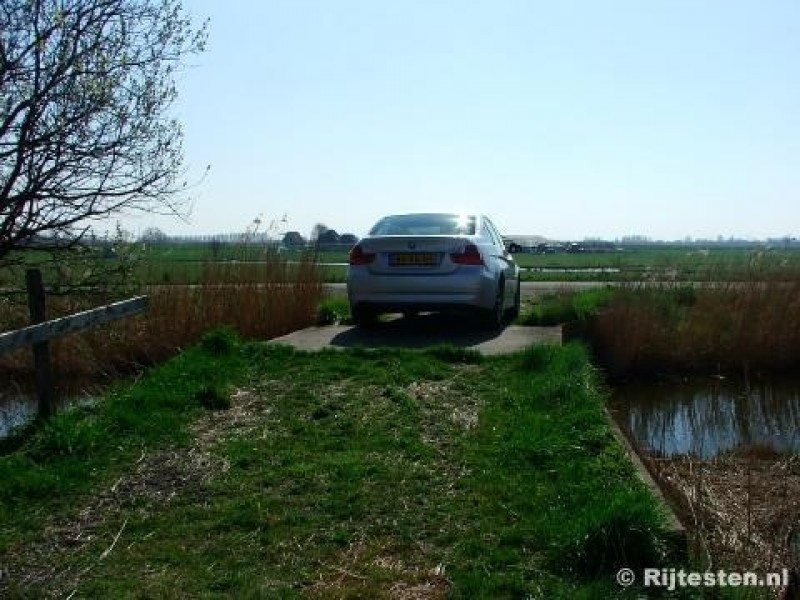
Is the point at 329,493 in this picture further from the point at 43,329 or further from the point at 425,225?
the point at 425,225

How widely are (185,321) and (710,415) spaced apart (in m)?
7.49

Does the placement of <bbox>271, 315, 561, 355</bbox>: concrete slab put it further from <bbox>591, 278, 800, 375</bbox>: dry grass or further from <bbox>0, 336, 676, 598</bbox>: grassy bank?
<bbox>591, 278, 800, 375</bbox>: dry grass

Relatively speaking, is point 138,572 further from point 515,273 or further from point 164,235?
point 515,273

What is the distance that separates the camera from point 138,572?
3.74 meters

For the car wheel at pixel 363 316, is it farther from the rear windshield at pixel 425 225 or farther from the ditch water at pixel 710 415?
the ditch water at pixel 710 415

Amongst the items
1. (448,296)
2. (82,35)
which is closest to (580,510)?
(448,296)

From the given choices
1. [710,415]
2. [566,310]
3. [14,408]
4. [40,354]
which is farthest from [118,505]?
[566,310]

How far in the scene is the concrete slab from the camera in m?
9.48

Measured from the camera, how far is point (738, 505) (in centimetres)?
608

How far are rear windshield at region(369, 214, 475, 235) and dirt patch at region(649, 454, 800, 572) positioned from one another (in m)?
4.00

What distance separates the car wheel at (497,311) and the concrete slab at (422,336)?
126 mm

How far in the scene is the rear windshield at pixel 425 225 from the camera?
10.2m

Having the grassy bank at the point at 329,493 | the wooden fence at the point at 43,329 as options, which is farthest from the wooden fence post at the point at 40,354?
the grassy bank at the point at 329,493

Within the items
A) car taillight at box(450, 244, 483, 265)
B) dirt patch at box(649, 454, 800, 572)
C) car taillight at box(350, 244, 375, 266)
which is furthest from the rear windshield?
dirt patch at box(649, 454, 800, 572)
